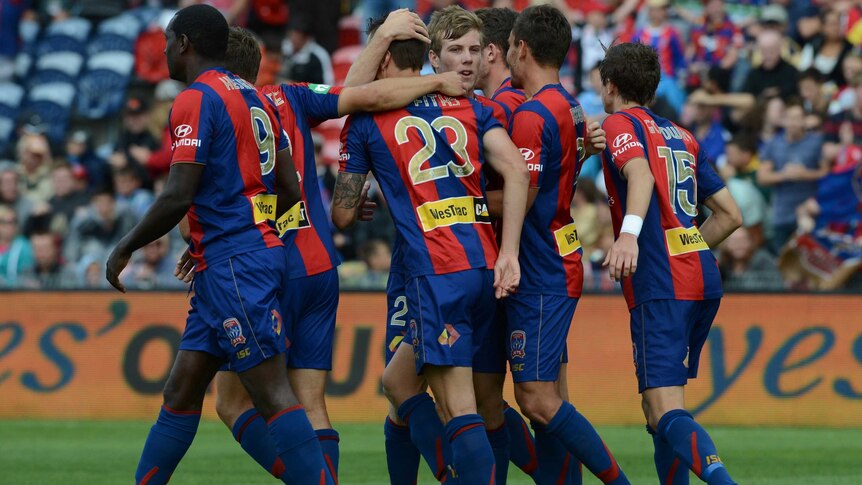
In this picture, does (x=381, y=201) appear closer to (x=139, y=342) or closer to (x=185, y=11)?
(x=139, y=342)

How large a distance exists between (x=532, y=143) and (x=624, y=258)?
0.76 metres

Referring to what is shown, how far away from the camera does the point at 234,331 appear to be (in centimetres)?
638

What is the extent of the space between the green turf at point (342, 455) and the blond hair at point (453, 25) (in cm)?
327

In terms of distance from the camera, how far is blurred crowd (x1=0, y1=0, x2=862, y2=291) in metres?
13.8

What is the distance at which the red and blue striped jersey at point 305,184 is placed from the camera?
715 centimetres

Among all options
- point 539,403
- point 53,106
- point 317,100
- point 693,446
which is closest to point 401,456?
point 539,403

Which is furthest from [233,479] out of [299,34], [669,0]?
[669,0]

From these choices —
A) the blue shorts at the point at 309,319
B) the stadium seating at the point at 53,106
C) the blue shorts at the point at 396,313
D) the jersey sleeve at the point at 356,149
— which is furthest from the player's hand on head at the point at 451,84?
the stadium seating at the point at 53,106

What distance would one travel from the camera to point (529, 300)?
701 cm

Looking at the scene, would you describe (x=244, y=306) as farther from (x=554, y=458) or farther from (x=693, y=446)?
(x=693, y=446)

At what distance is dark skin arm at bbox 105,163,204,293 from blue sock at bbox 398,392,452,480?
63.7 inches

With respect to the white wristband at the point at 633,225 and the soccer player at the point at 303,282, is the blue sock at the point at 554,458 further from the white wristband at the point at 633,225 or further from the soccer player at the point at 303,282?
the white wristband at the point at 633,225

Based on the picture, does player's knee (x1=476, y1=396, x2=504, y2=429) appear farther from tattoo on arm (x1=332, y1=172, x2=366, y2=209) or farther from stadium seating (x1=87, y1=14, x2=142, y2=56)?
stadium seating (x1=87, y1=14, x2=142, y2=56)

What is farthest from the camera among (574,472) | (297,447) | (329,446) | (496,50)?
(496,50)
